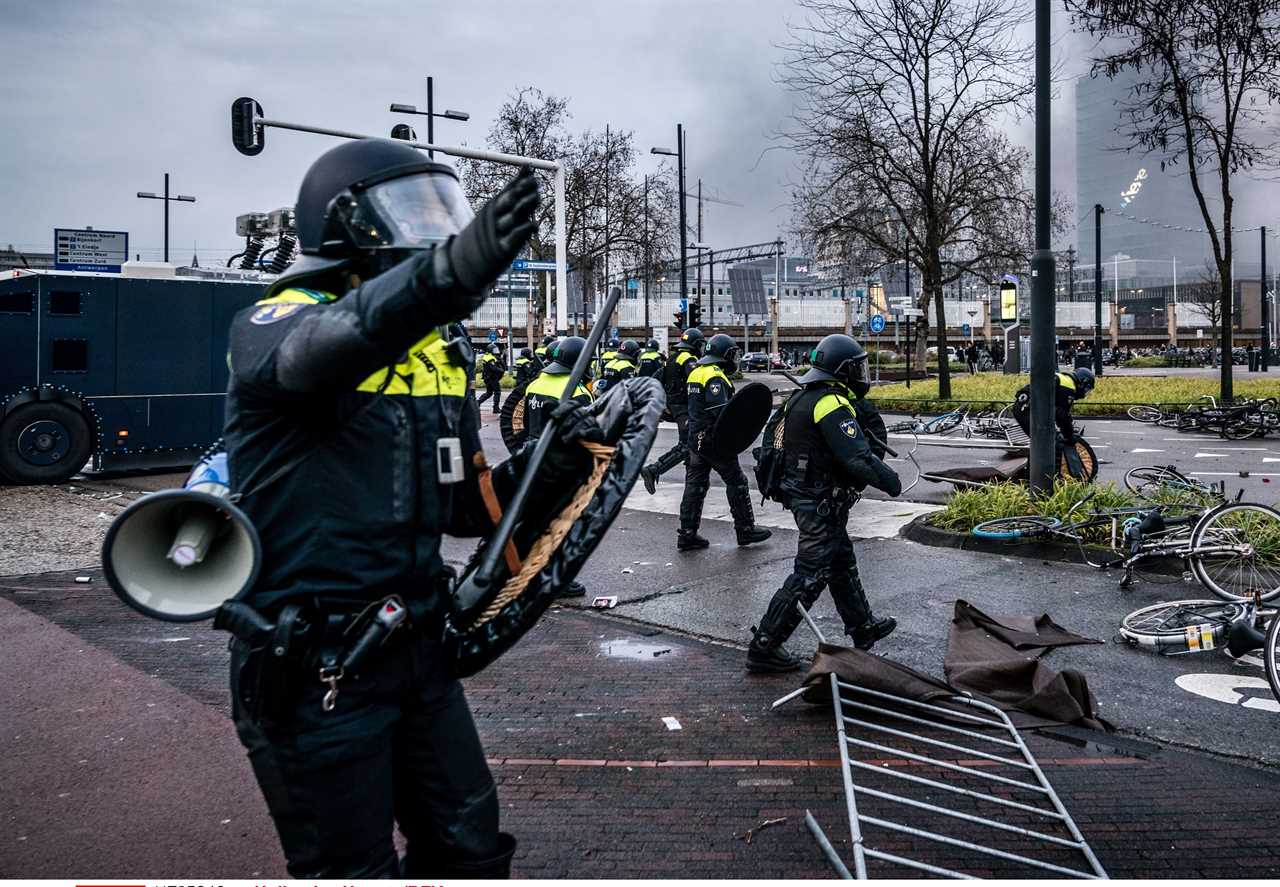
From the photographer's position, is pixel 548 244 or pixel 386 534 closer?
pixel 386 534

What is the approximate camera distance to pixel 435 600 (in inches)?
92.6

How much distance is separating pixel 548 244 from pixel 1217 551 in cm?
3166

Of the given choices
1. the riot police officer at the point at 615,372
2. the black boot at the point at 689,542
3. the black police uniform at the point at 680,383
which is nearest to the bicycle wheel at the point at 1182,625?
the black boot at the point at 689,542

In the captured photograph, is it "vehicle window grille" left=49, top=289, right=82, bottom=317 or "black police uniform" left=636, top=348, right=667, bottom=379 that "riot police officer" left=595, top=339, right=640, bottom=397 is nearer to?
"black police uniform" left=636, top=348, right=667, bottom=379

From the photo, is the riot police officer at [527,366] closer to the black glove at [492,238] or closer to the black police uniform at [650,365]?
the black police uniform at [650,365]

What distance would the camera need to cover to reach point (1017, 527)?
30.8ft

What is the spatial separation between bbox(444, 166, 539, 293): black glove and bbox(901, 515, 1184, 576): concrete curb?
308 inches

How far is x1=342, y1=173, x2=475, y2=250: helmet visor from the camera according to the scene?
2.22 m

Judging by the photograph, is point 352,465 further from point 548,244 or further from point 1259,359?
point 1259,359

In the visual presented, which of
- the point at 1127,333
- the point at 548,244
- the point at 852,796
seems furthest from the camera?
the point at 1127,333

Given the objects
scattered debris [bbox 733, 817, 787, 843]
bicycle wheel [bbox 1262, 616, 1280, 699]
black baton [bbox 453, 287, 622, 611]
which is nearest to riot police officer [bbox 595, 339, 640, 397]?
bicycle wheel [bbox 1262, 616, 1280, 699]

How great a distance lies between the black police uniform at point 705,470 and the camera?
9.88 meters

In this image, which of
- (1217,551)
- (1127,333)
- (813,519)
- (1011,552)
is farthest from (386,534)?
(1127,333)

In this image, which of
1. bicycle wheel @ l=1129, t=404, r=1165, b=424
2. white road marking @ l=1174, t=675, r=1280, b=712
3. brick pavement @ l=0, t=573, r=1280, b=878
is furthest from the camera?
bicycle wheel @ l=1129, t=404, r=1165, b=424
